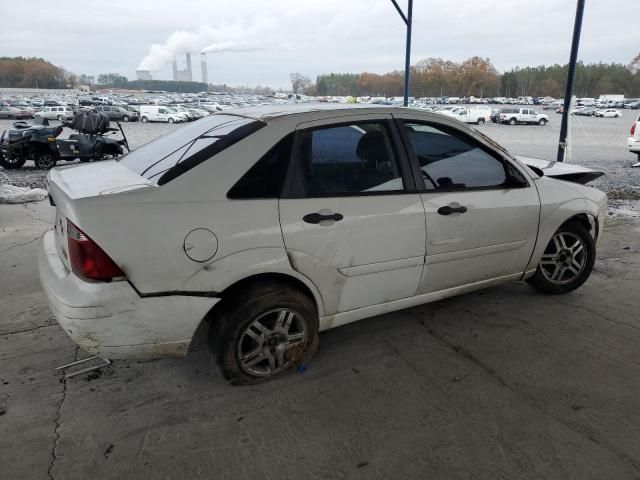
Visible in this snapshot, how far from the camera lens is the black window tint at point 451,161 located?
3.24m

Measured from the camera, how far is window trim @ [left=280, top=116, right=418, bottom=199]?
2.76 metres

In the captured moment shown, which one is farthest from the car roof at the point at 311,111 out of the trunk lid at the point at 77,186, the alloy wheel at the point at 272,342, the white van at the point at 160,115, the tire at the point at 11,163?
the white van at the point at 160,115

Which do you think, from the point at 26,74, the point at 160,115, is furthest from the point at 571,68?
the point at 26,74

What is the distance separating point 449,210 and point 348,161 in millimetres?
783

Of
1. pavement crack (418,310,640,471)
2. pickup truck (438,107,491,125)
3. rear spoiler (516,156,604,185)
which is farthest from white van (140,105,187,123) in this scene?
pavement crack (418,310,640,471)

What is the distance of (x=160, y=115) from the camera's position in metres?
40.6

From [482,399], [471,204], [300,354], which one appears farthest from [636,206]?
[300,354]

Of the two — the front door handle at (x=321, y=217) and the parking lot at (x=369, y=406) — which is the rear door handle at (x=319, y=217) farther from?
the parking lot at (x=369, y=406)

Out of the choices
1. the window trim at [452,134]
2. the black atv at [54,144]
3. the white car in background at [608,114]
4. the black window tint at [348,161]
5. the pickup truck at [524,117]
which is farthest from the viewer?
the white car in background at [608,114]

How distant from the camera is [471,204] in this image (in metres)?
3.34

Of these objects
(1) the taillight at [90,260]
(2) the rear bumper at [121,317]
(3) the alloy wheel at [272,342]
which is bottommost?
(3) the alloy wheel at [272,342]

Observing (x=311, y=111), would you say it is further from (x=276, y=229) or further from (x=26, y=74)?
(x=26, y=74)

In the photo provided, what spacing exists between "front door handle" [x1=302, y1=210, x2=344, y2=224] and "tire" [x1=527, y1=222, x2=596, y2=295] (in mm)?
2184

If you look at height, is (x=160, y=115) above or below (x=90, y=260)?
above
